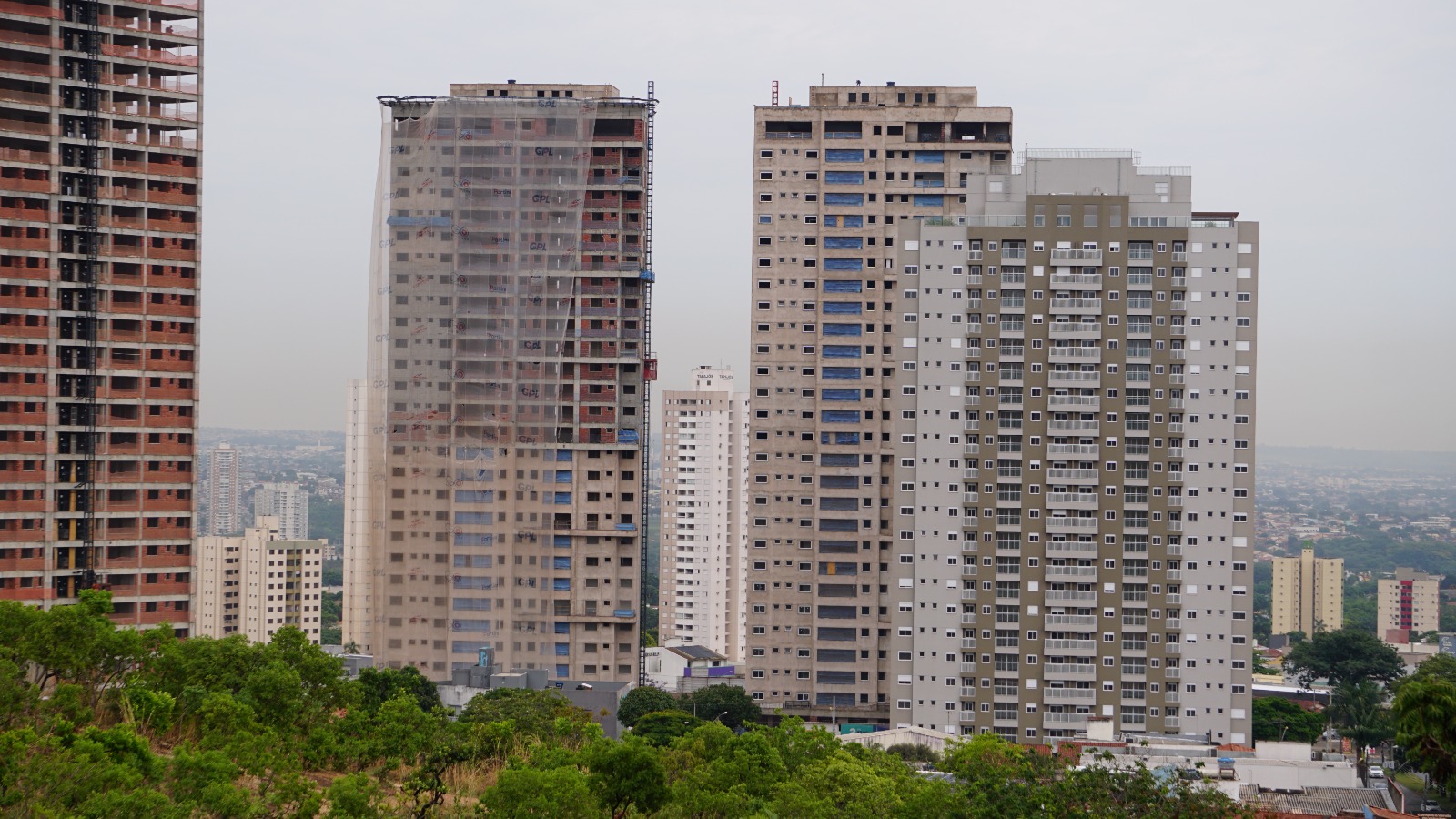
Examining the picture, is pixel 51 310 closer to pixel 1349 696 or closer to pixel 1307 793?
pixel 1307 793

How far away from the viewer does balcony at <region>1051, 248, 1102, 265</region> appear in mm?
51469

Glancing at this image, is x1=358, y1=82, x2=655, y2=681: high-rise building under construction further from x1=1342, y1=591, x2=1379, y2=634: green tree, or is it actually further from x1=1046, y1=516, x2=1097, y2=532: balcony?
x1=1342, y1=591, x2=1379, y2=634: green tree

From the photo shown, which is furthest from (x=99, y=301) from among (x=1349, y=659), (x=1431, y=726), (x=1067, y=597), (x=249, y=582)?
(x=1349, y=659)

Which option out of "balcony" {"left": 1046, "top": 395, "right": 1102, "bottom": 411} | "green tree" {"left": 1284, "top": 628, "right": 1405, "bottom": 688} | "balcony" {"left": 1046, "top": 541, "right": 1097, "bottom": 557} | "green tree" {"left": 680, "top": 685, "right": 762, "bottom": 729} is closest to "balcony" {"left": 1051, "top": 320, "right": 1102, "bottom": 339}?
"balcony" {"left": 1046, "top": 395, "right": 1102, "bottom": 411}

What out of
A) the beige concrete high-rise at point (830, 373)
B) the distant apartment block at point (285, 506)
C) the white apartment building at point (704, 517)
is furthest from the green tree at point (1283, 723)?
the distant apartment block at point (285, 506)

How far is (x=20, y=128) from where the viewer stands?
41.7m

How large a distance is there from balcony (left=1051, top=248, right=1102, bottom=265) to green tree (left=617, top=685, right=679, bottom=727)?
840 inches

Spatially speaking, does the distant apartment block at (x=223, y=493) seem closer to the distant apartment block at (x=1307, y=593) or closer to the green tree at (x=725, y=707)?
the green tree at (x=725, y=707)

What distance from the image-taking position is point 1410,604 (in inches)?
4316

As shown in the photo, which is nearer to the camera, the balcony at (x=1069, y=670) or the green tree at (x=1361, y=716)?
the balcony at (x=1069, y=670)

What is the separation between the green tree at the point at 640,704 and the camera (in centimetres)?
5538

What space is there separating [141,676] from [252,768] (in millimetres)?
6258

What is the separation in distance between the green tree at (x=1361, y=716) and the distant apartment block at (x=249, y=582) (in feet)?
198

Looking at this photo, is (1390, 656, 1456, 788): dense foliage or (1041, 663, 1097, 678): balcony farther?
→ (1041, 663, 1097, 678): balcony
